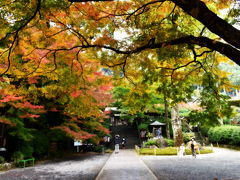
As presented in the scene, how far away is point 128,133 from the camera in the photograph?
32.5 metres

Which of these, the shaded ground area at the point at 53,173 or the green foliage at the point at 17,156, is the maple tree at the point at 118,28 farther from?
the green foliage at the point at 17,156

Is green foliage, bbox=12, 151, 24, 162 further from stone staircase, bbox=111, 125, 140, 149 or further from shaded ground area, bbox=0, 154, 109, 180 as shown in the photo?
stone staircase, bbox=111, 125, 140, 149

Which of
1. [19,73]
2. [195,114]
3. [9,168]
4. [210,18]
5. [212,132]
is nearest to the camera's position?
[210,18]

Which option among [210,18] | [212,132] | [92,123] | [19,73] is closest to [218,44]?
[210,18]

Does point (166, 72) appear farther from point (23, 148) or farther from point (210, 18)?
point (23, 148)

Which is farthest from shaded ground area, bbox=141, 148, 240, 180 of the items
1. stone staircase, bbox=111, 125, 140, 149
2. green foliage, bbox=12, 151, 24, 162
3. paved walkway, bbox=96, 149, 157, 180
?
stone staircase, bbox=111, 125, 140, 149

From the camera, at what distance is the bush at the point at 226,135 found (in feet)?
65.0

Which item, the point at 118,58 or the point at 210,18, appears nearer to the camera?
the point at 210,18

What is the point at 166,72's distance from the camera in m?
8.61

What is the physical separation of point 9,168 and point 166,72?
11.6 metres

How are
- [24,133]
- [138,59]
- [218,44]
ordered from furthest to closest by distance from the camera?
[24,133], [138,59], [218,44]

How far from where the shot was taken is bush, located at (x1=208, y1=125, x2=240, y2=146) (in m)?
19.8

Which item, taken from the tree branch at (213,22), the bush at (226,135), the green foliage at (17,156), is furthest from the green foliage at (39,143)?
the bush at (226,135)

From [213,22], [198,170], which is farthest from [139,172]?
[213,22]
